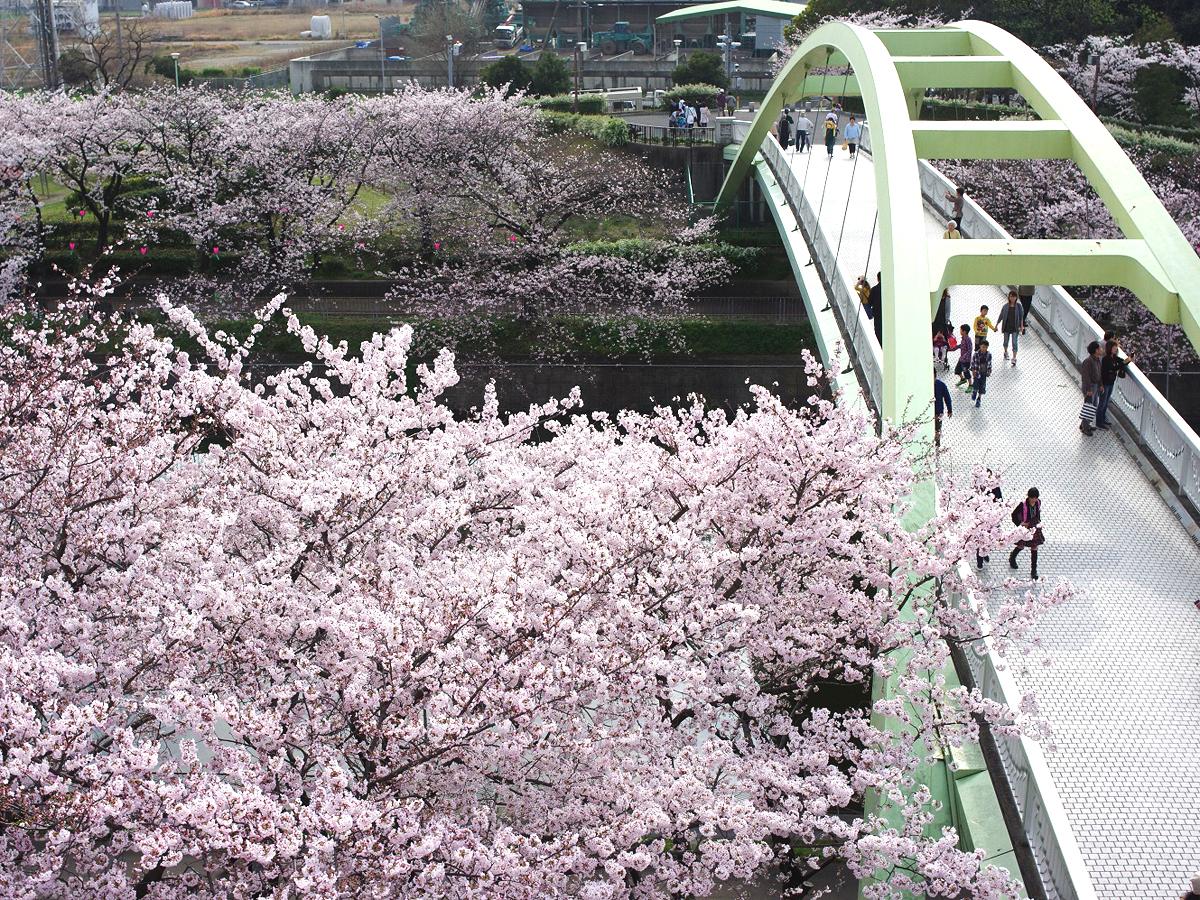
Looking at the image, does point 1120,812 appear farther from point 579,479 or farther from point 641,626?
point 579,479

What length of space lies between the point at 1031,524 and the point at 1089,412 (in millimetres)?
2693


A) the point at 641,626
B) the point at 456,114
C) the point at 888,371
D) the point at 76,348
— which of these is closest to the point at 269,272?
the point at 456,114

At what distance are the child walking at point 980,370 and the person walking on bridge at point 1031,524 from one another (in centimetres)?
295

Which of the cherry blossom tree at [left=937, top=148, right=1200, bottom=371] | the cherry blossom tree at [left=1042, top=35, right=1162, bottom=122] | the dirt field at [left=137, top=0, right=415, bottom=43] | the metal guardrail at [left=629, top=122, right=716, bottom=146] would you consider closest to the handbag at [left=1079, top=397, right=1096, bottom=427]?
the cherry blossom tree at [left=937, top=148, right=1200, bottom=371]

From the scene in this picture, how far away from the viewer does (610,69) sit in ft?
176

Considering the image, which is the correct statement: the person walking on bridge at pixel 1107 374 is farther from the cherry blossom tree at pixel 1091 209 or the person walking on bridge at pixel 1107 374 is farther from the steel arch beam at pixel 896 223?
the cherry blossom tree at pixel 1091 209

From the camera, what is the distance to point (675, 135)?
36.5 m

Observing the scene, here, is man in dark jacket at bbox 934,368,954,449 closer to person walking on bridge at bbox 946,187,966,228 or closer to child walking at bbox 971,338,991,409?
child walking at bbox 971,338,991,409

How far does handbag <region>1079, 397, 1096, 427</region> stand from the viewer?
13234mm

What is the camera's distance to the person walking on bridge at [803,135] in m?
28.8

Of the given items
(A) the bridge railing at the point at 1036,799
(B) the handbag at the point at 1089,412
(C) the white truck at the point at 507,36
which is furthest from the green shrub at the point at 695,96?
(A) the bridge railing at the point at 1036,799

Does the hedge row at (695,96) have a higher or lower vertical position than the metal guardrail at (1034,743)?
higher

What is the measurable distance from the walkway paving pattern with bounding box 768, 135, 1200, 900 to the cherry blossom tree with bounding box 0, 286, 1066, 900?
65 centimetres

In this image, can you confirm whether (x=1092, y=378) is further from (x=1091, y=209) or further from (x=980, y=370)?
(x=1091, y=209)
